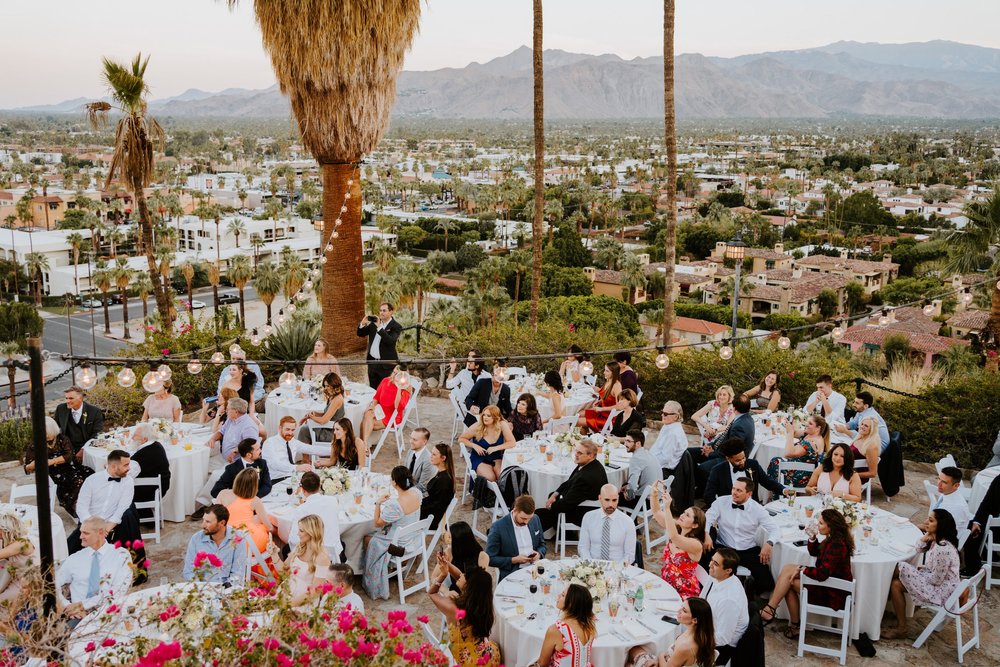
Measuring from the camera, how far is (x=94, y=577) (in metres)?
5.67

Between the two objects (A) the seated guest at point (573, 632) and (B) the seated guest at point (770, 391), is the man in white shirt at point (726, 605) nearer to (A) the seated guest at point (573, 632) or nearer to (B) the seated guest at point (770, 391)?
(A) the seated guest at point (573, 632)

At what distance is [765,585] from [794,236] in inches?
4080

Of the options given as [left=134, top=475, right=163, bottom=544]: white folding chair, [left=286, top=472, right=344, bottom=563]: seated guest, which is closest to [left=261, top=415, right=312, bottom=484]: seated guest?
[left=134, top=475, right=163, bottom=544]: white folding chair

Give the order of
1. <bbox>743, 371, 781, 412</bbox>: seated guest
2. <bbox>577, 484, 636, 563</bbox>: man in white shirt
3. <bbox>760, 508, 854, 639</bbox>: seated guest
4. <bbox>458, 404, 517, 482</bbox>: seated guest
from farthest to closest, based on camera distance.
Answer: <bbox>743, 371, 781, 412</bbox>: seated guest < <bbox>458, 404, 517, 482</bbox>: seated guest < <bbox>577, 484, 636, 563</bbox>: man in white shirt < <bbox>760, 508, 854, 639</bbox>: seated guest

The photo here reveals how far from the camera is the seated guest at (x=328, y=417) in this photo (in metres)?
9.12

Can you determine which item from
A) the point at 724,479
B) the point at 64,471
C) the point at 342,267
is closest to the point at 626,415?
the point at 724,479

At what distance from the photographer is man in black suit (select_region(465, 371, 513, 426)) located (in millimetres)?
9703

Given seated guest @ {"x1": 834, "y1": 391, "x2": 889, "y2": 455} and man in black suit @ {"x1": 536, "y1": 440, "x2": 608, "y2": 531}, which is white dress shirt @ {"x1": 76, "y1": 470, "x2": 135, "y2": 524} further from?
seated guest @ {"x1": 834, "y1": 391, "x2": 889, "y2": 455}

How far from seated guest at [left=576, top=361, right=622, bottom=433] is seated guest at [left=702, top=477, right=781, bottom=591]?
2872 millimetres

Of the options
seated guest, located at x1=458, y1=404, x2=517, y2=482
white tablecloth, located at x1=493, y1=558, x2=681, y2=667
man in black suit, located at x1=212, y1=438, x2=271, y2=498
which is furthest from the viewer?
seated guest, located at x1=458, y1=404, x2=517, y2=482

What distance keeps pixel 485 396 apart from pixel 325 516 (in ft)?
11.0

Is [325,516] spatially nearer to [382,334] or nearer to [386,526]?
[386,526]

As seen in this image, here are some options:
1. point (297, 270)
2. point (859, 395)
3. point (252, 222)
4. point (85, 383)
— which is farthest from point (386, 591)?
point (252, 222)

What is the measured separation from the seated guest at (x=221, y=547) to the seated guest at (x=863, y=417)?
628 cm
